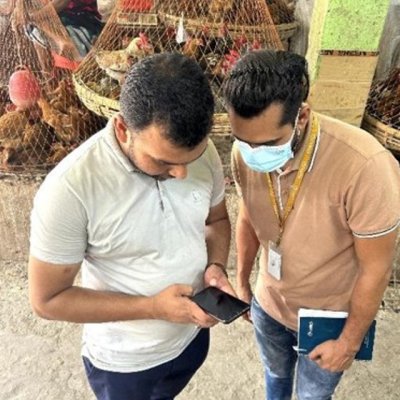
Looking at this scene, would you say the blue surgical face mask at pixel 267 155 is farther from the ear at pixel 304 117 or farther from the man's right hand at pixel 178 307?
the man's right hand at pixel 178 307

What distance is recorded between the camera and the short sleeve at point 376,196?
1.02 meters

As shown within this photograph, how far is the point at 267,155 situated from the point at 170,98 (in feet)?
1.03

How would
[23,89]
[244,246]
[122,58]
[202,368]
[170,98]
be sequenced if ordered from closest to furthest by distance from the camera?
[170,98], [244,246], [202,368], [122,58], [23,89]

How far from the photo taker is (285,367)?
1.54m

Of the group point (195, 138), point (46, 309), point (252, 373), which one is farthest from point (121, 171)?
point (252, 373)

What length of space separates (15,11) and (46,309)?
2.26 m

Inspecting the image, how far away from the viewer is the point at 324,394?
1.41 metres

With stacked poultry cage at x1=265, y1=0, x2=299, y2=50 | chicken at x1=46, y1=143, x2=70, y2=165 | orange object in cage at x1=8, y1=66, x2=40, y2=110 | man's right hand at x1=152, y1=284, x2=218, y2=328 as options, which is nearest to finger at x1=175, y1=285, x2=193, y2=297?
man's right hand at x1=152, y1=284, x2=218, y2=328

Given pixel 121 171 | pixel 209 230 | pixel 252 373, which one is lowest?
pixel 252 373

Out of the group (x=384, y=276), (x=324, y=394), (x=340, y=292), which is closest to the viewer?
(x=384, y=276)

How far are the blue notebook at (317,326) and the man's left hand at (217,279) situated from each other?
24cm

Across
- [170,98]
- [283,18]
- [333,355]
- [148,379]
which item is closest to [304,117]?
[170,98]

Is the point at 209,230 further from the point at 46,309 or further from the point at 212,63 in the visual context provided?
the point at 212,63

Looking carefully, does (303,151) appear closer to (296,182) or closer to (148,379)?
(296,182)
